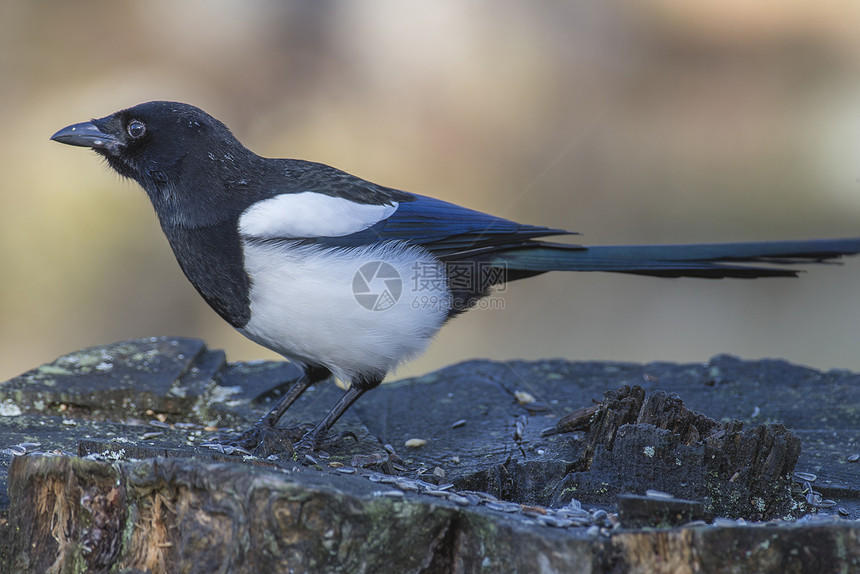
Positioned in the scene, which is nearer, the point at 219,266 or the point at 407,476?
the point at 407,476

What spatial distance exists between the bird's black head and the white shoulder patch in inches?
5.1

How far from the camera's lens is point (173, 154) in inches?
101

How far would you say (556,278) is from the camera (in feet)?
18.1

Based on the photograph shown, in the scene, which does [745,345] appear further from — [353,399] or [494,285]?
[353,399]

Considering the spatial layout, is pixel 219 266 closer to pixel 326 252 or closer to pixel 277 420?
pixel 326 252

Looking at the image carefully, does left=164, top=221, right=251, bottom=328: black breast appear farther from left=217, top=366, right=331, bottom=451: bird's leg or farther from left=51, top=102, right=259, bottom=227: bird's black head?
left=217, top=366, right=331, bottom=451: bird's leg

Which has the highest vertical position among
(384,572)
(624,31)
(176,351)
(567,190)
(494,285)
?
(624,31)

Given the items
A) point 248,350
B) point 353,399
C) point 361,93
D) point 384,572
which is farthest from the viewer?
point 361,93

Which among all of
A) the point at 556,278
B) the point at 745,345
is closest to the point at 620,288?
the point at 556,278

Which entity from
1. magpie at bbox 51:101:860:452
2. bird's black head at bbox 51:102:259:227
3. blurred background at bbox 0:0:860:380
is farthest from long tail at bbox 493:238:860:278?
blurred background at bbox 0:0:860:380

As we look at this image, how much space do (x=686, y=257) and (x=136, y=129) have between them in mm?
1721

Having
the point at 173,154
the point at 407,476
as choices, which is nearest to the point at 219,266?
the point at 173,154

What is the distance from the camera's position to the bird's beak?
8.61ft

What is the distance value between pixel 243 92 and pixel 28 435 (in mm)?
3322
